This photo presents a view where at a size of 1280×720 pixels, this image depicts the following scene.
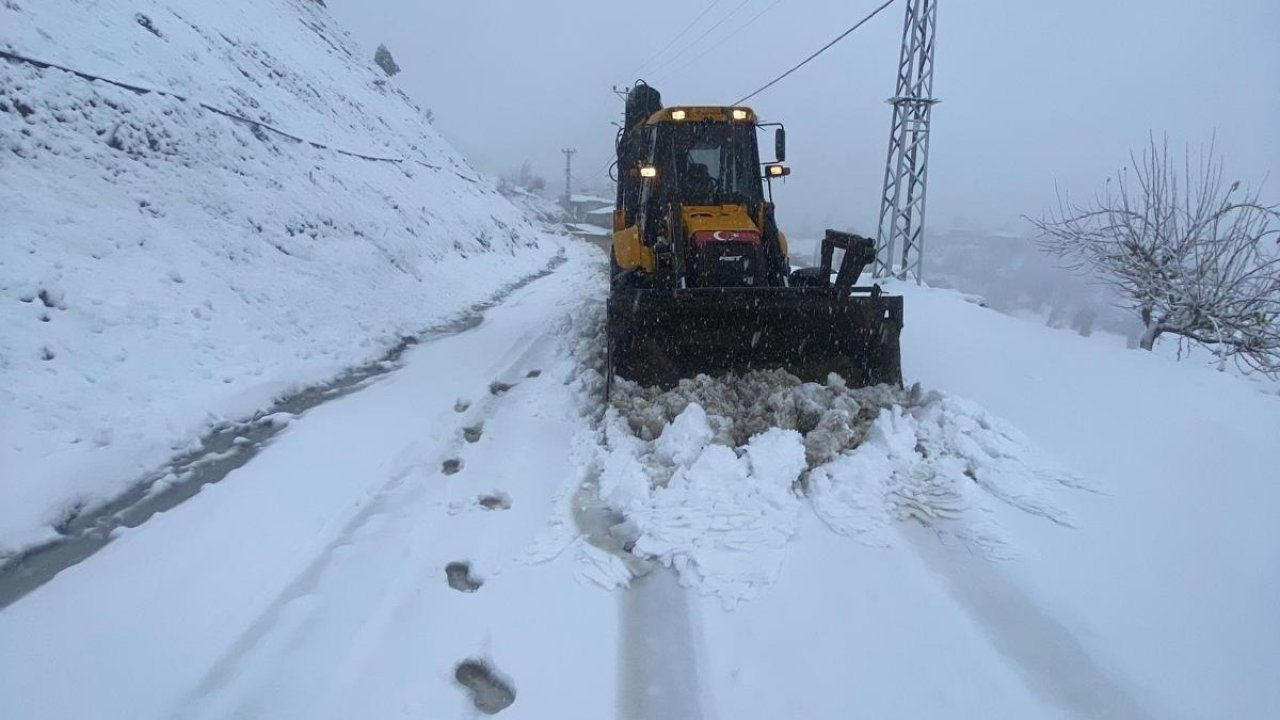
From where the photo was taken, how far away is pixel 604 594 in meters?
3.04

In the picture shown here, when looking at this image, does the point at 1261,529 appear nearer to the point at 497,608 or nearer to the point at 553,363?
the point at 497,608

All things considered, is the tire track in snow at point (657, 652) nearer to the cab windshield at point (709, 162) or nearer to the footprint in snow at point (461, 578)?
the footprint in snow at point (461, 578)

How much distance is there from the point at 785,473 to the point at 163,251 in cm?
685

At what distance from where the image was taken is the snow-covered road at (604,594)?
2439 mm

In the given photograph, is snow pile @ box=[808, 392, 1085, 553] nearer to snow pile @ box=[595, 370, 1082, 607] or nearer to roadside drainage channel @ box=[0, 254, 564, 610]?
snow pile @ box=[595, 370, 1082, 607]

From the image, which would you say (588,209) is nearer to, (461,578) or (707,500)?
(707,500)

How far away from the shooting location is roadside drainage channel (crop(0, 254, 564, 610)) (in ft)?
10.4

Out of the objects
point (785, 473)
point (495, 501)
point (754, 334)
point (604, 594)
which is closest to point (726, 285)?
point (754, 334)

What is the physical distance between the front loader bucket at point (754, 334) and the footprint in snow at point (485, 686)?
9.99 ft

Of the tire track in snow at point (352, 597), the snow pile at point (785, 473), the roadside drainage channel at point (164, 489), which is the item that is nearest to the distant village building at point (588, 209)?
the roadside drainage channel at point (164, 489)

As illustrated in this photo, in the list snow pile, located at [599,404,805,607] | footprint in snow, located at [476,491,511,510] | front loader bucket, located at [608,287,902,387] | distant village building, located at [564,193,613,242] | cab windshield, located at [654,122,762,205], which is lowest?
footprint in snow, located at [476,491,511,510]

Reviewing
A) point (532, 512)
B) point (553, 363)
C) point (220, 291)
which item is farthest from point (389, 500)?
point (220, 291)

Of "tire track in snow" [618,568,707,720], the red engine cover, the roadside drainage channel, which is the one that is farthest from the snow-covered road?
the red engine cover

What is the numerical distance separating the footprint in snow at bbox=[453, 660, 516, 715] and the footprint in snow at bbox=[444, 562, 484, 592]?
1.65ft
